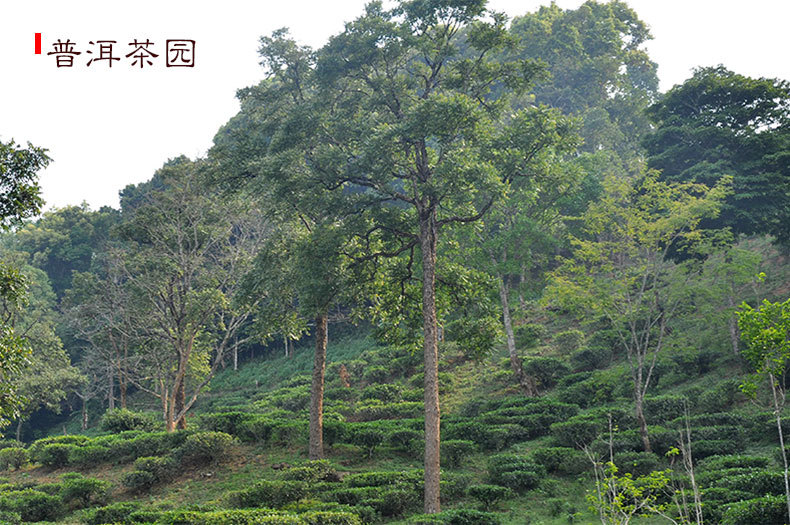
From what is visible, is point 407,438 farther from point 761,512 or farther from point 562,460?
point 761,512

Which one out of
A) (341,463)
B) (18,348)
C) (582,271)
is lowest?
(341,463)

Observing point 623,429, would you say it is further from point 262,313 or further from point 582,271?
point 262,313

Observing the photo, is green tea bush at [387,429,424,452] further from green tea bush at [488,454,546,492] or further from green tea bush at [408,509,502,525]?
green tea bush at [408,509,502,525]

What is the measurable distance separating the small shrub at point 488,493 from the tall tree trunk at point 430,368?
839 mm

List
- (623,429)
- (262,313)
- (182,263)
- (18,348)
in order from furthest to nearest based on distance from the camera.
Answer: (182,263), (262,313), (623,429), (18,348)

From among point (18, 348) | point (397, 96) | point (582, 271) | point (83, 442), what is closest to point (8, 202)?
point (18, 348)

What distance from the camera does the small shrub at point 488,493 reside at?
39.7 feet

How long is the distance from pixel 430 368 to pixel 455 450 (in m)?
3.56

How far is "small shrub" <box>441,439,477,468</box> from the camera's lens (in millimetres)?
15219

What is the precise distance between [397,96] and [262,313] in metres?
7.29

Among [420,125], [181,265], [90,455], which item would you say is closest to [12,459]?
[90,455]

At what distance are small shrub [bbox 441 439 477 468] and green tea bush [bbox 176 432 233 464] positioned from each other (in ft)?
20.5

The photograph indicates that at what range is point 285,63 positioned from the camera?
18281mm

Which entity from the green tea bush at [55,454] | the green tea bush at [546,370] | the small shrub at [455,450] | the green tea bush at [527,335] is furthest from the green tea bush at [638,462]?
the green tea bush at [55,454]
